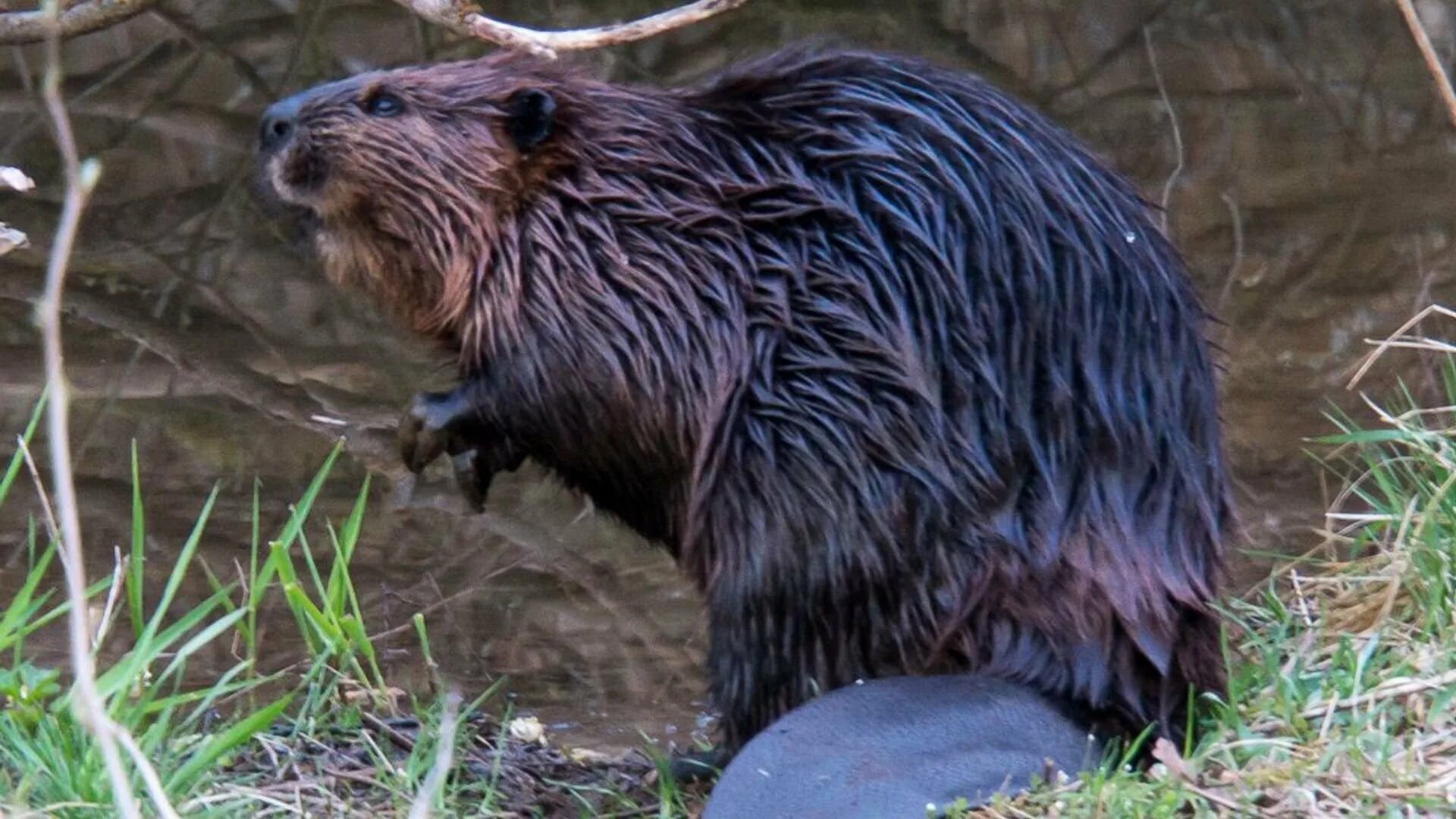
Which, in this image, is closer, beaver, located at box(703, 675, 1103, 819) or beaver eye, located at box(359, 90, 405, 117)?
beaver, located at box(703, 675, 1103, 819)

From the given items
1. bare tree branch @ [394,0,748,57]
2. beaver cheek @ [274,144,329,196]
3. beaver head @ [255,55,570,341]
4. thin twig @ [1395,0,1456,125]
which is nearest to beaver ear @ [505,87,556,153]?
beaver head @ [255,55,570,341]

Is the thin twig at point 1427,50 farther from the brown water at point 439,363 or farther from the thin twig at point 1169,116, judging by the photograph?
the thin twig at point 1169,116

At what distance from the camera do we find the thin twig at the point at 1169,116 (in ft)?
18.2

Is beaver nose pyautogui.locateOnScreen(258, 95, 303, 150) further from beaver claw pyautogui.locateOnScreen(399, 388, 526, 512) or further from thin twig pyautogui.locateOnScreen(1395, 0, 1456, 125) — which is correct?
thin twig pyautogui.locateOnScreen(1395, 0, 1456, 125)

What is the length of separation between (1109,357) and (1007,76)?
14.0 ft

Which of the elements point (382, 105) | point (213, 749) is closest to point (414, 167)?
point (382, 105)

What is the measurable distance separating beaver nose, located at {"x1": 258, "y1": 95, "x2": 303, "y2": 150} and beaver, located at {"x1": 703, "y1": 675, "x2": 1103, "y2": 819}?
0.97 metres

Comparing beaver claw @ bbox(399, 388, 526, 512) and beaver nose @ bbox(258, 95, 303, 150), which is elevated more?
beaver nose @ bbox(258, 95, 303, 150)

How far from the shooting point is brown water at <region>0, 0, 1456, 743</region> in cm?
359

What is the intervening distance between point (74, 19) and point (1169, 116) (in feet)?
13.0

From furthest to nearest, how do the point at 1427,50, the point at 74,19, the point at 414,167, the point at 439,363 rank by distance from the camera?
the point at 439,363
the point at 74,19
the point at 414,167
the point at 1427,50

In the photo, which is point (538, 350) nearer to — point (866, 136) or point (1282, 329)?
point (866, 136)

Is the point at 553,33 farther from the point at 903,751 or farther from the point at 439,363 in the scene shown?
the point at 439,363

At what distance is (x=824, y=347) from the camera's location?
2303mm
